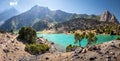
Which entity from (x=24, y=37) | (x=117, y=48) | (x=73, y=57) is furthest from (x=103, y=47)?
(x=24, y=37)

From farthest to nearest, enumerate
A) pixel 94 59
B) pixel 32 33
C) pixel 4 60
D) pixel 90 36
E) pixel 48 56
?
pixel 32 33 → pixel 90 36 → pixel 4 60 → pixel 48 56 → pixel 94 59

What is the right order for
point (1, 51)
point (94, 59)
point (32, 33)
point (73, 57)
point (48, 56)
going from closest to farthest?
point (94, 59) < point (73, 57) < point (48, 56) < point (1, 51) < point (32, 33)

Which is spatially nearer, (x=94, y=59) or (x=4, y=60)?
(x=94, y=59)

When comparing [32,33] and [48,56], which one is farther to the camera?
[32,33]

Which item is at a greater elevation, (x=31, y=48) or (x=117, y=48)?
(x=117, y=48)

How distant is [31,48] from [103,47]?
44773 mm

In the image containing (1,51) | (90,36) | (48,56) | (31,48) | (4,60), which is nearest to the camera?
(48,56)

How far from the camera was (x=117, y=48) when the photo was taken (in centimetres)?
4494

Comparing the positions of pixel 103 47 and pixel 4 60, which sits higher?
pixel 103 47

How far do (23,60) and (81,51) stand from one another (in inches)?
702

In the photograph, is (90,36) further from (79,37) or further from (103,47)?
(103,47)

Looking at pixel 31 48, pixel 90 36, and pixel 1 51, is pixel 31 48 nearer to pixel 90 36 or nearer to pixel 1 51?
pixel 1 51

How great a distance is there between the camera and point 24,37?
11238 centimetres

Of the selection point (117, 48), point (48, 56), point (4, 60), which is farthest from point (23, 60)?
point (117, 48)
